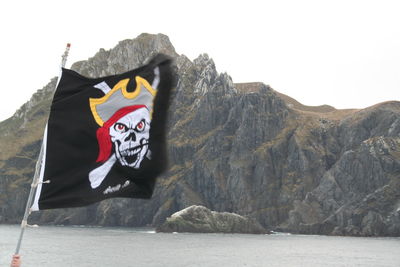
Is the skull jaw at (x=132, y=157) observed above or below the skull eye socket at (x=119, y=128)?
below

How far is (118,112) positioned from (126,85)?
0.75m

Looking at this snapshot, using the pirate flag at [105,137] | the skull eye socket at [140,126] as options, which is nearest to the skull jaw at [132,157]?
the pirate flag at [105,137]

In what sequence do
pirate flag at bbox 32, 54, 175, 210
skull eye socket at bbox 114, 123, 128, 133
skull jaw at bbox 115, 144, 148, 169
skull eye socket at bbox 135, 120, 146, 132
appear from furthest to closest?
skull eye socket at bbox 135, 120, 146, 132
skull jaw at bbox 115, 144, 148, 169
skull eye socket at bbox 114, 123, 128, 133
pirate flag at bbox 32, 54, 175, 210

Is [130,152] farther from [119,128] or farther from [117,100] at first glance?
[117,100]

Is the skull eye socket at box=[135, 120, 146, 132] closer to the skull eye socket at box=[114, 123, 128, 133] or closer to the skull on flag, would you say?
the skull on flag

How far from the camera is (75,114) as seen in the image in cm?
1386

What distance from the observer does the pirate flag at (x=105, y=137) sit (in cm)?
1373

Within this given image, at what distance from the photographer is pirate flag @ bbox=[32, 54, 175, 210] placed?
13727 mm

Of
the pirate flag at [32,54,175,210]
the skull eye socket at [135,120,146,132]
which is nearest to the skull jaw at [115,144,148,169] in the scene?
the pirate flag at [32,54,175,210]

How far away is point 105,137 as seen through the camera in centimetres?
1420

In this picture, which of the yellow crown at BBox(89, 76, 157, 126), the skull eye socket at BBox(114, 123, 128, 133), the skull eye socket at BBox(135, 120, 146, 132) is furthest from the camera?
the skull eye socket at BBox(135, 120, 146, 132)

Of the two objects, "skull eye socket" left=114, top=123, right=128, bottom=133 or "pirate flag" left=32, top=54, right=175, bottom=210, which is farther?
"skull eye socket" left=114, top=123, right=128, bottom=133

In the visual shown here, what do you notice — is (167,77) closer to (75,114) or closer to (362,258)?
(75,114)

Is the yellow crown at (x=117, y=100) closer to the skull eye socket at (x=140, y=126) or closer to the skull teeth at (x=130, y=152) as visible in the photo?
the skull eye socket at (x=140, y=126)
